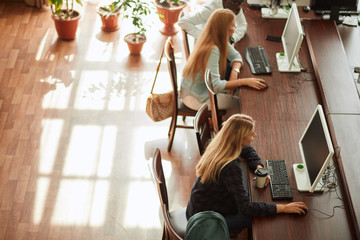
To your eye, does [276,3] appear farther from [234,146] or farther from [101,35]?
[234,146]

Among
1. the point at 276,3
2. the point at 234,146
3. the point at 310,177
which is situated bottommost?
the point at 310,177

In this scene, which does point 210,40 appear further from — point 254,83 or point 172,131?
point 172,131

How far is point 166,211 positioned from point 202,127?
33.4 inches

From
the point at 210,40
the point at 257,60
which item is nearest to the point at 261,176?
the point at 210,40

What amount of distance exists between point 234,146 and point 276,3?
2404mm

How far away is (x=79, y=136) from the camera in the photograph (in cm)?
443

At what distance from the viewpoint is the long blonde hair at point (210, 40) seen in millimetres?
3791

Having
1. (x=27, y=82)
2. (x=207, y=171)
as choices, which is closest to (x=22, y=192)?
(x=27, y=82)

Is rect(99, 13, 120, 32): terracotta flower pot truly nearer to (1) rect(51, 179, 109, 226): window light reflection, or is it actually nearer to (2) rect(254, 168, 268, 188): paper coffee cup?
(1) rect(51, 179, 109, 226): window light reflection

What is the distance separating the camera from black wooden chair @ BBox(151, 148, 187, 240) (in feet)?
8.68

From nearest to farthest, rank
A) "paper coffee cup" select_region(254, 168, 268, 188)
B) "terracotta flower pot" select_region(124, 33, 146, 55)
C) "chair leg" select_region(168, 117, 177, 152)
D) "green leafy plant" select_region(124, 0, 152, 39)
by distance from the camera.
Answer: "paper coffee cup" select_region(254, 168, 268, 188) → "chair leg" select_region(168, 117, 177, 152) → "green leafy plant" select_region(124, 0, 152, 39) → "terracotta flower pot" select_region(124, 33, 146, 55)

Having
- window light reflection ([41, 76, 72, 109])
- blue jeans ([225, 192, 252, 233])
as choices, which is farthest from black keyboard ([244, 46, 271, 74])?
window light reflection ([41, 76, 72, 109])

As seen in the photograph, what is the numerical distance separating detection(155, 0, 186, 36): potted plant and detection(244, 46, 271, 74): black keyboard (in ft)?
5.17

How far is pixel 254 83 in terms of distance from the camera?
12.7 feet
